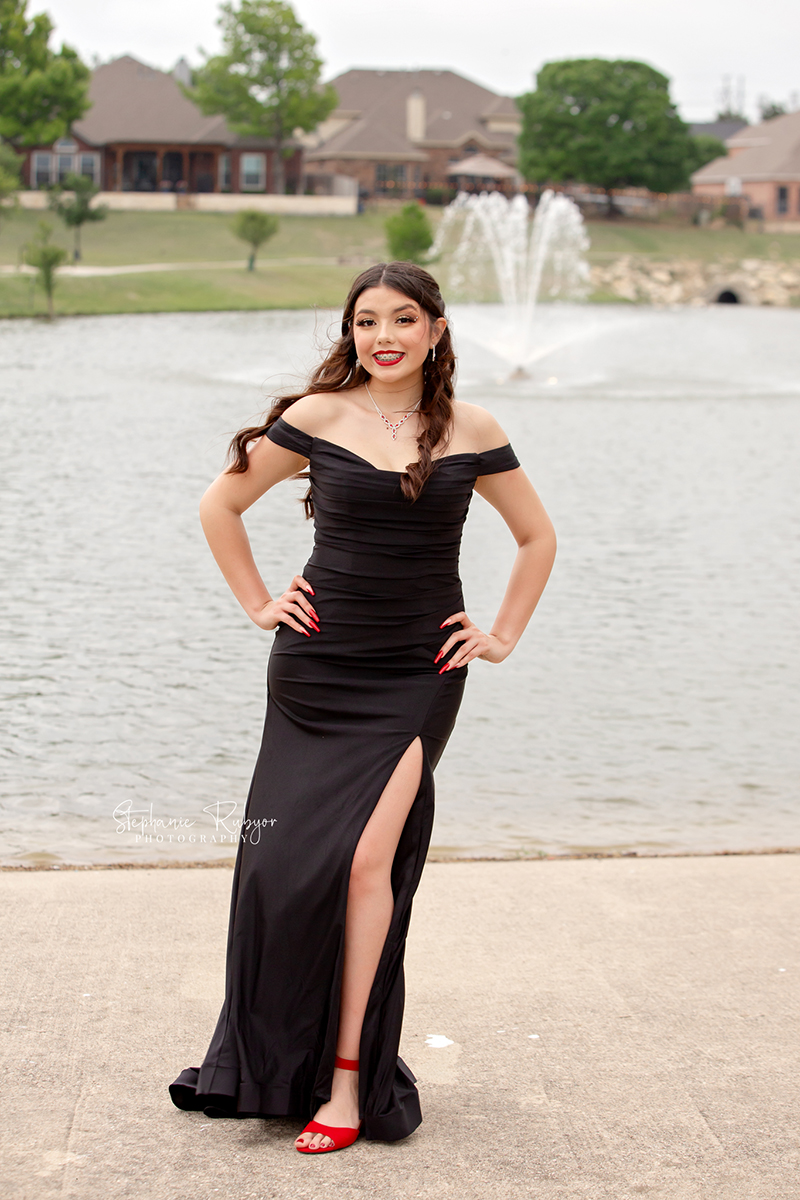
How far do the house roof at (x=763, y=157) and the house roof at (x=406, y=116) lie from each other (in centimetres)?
1415

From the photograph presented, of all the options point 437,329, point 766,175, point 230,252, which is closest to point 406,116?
point 766,175

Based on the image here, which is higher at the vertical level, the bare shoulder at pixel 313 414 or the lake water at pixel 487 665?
the bare shoulder at pixel 313 414

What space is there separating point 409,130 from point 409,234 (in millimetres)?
43552

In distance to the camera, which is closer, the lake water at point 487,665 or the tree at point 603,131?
the lake water at point 487,665

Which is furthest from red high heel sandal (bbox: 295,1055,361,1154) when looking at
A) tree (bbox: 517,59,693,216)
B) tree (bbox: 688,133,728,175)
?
tree (bbox: 688,133,728,175)

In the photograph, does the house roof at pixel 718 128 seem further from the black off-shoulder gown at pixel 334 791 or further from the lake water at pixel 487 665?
the black off-shoulder gown at pixel 334 791

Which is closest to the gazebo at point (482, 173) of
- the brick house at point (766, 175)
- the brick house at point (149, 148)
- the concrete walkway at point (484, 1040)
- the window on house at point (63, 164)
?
the brick house at point (149, 148)

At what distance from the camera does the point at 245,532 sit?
3236 millimetres

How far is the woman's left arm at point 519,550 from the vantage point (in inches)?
130

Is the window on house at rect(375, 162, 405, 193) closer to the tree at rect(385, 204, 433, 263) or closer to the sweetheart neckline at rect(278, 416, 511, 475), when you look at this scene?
the tree at rect(385, 204, 433, 263)

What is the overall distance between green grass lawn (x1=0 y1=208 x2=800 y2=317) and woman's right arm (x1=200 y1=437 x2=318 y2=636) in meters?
36.1

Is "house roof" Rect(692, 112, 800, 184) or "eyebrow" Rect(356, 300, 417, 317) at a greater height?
"house roof" Rect(692, 112, 800, 184)

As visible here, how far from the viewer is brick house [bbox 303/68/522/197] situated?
84000 millimetres

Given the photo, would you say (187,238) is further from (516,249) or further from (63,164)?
(516,249)
